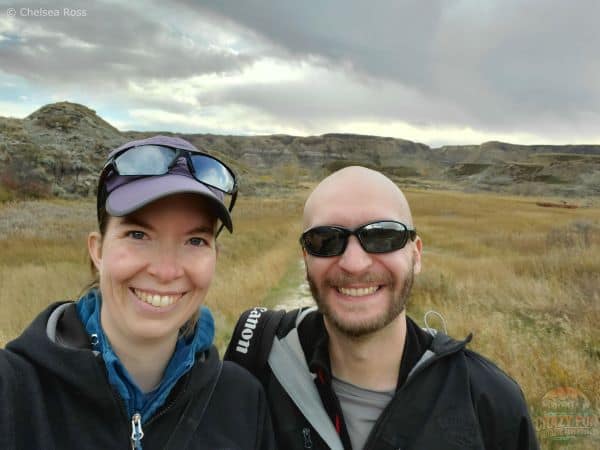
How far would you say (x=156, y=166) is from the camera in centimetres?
192

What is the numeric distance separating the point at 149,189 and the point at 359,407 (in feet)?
5.39

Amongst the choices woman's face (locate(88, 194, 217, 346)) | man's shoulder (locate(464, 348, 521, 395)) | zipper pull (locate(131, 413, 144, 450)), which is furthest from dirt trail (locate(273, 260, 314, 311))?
zipper pull (locate(131, 413, 144, 450))

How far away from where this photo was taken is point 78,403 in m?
1.56

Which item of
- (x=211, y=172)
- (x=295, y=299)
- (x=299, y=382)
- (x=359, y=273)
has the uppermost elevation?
(x=211, y=172)

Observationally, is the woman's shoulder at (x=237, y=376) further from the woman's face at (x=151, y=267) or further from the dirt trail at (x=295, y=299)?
the dirt trail at (x=295, y=299)

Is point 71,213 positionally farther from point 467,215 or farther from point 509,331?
point 467,215

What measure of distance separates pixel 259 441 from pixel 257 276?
296 inches

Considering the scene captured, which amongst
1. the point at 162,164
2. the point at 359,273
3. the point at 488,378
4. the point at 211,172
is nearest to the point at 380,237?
the point at 359,273

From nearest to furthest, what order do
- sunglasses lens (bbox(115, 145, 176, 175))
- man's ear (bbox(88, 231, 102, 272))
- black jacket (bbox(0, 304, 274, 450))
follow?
black jacket (bbox(0, 304, 274, 450))
sunglasses lens (bbox(115, 145, 176, 175))
man's ear (bbox(88, 231, 102, 272))

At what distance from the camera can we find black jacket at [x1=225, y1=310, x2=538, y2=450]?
1.96 metres

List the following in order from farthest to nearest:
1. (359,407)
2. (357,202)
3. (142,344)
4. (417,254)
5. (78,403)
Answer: (417,254) → (357,202) → (359,407) → (142,344) → (78,403)

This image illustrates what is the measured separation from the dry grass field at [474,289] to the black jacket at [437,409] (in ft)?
8.44

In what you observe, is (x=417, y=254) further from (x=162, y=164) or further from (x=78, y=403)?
(x=78, y=403)

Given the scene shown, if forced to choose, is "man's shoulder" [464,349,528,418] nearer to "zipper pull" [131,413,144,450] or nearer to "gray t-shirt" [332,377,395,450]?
"gray t-shirt" [332,377,395,450]
